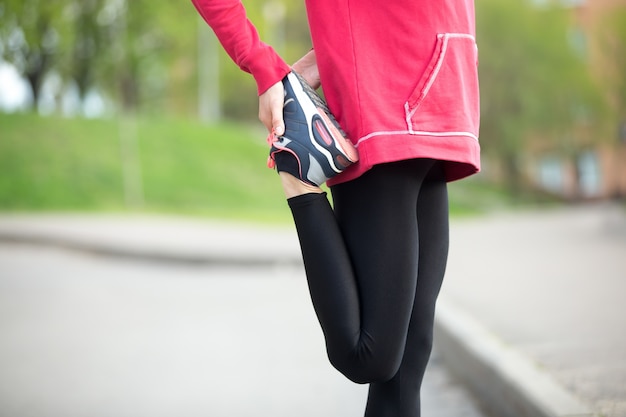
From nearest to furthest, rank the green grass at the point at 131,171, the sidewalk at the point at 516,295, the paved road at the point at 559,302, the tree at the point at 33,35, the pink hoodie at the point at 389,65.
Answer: the pink hoodie at the point at 389,65, the sidewalk at the point at 516,295, the paved road at the point at 559,302, the green grass at the point at 131,171, the tree at the point at 33,35

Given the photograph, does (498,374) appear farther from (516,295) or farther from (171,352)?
(516,295)

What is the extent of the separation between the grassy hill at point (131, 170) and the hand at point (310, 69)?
50.4 ft

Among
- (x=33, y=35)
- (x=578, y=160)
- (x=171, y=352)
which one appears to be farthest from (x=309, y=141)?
(x=578, y=160)

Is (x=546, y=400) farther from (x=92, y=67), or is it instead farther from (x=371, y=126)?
(x=92, y=67)

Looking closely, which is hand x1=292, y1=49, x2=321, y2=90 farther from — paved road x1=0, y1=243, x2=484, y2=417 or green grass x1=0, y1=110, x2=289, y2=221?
green grass x1=0, y1=110, x2=289, y2=221

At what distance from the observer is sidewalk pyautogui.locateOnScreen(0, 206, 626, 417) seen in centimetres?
331

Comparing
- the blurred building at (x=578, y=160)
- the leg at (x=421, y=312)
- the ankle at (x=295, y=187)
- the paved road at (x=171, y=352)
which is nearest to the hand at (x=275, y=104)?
the ankle at (x=295, y=187)

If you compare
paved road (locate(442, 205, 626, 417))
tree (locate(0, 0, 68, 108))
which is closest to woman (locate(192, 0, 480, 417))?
paved road (locate(442, 205, 626, 417))

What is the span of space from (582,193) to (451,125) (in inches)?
1383

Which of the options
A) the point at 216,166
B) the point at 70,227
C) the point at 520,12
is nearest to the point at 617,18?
the point at 70,227

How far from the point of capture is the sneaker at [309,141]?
1832 millimetres

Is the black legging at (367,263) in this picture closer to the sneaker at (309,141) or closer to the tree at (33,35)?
the sneaker at (309,141)

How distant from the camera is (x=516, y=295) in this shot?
6.11 meters

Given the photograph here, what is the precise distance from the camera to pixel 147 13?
92.2 ft
